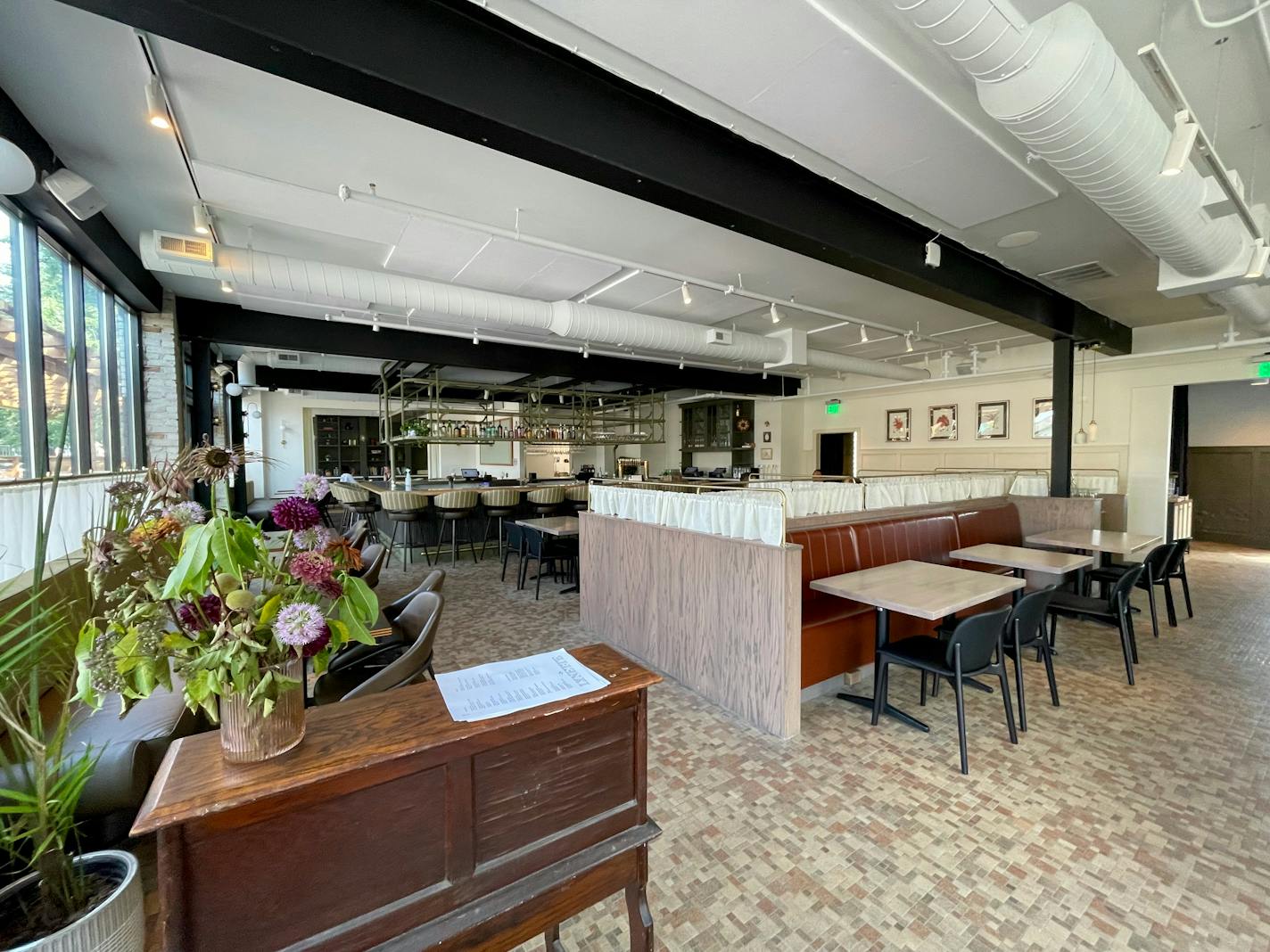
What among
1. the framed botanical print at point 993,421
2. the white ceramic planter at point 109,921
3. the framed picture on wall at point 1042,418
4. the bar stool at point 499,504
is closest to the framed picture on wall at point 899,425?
the framed botanical print at point 993,421

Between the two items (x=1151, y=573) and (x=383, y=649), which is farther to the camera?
(x=1151, y=573)

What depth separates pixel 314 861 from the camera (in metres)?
0.98

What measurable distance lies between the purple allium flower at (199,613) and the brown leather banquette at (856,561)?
3023 mm

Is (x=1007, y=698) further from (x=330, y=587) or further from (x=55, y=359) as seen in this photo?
(x=55, y=359)

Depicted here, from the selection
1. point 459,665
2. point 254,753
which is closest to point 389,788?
point 254,753

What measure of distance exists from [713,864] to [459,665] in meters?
2.49

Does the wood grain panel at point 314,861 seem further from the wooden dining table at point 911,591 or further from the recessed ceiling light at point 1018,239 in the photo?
the recessed ceiling light at point 1018,239

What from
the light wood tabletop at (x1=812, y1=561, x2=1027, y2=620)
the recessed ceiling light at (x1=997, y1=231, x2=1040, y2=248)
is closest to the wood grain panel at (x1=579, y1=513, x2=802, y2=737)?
the light wood tabletop at (x1=812, y1=561, x2=1027, y2=620)

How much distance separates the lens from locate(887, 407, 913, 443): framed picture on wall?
9.99 metres

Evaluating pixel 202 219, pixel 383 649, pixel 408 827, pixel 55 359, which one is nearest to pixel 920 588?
pixel 408 827

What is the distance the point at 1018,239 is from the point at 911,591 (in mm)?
3034

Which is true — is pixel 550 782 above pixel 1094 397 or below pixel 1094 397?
below

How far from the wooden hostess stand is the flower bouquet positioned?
0.11 m

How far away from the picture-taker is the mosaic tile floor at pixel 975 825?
1768mm
